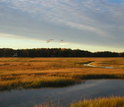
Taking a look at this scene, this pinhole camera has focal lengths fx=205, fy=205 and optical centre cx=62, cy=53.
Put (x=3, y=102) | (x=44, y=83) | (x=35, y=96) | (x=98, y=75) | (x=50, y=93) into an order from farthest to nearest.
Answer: (x=98, y=75) < (x=44, y=83) < (x=50, y=93) < (x=35, y=96) < (x=3, y=102)

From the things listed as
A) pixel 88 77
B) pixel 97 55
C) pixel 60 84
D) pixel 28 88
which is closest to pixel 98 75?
pixel 88 77

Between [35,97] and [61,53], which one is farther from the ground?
[61,53]

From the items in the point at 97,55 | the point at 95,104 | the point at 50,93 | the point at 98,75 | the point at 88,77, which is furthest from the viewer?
the point at 97,55

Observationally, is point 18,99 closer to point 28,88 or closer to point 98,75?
point 28,88

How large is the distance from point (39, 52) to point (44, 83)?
107m

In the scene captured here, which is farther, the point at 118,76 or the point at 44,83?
the point at 118,76

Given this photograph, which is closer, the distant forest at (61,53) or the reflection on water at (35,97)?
the reflection on water at (35,97)

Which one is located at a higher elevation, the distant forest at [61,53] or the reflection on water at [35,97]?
the distant forest at [61,53]

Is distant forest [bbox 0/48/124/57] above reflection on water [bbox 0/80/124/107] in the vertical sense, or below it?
above

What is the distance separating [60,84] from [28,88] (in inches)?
157

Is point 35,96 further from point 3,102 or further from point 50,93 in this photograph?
point 3,102

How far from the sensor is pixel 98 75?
101 feet

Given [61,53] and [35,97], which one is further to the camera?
[61,53]

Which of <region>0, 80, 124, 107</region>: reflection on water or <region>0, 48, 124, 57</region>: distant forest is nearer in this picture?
<region>0, 80, 124, 107</region>: reflection on water
